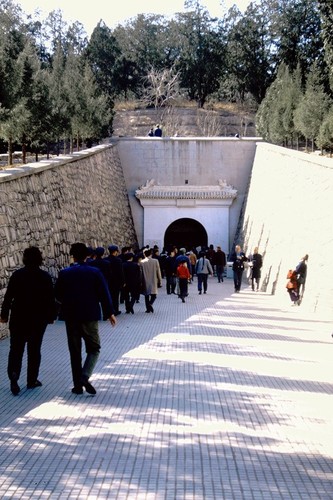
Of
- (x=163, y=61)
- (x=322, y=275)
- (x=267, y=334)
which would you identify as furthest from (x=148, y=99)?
(x=267, y=334)

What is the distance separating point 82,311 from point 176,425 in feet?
5.83

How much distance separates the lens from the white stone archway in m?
38.7

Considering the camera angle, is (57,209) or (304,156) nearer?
(57,209)

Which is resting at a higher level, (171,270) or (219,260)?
(171,270)

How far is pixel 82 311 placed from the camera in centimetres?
770

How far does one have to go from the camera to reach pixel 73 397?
7527mm

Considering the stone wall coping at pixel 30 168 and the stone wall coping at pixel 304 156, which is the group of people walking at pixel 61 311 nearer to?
the stone wall coping at pixel 30 168

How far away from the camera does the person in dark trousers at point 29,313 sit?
25.8ft

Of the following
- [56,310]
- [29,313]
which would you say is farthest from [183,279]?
[29,313]

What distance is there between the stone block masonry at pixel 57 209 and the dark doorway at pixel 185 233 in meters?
8.95

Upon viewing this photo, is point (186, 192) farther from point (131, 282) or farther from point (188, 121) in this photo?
point (188, 121)

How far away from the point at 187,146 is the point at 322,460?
34.7 m

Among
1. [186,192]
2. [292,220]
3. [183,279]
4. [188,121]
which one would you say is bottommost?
[183,279]

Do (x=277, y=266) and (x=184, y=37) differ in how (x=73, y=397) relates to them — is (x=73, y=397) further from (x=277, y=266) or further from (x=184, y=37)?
(x=184, y=37)
